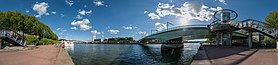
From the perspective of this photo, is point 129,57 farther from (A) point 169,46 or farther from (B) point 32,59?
(A) point 169,46

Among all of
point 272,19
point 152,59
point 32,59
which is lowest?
point 152,59

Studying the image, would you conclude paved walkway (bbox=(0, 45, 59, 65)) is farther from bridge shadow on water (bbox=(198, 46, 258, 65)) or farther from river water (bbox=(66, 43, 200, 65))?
bridge shadow on water (bbox=(198, 46, 258, 65))

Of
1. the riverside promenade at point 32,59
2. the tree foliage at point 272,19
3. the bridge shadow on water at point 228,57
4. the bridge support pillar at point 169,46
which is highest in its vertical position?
the tree foliage at point 272,19

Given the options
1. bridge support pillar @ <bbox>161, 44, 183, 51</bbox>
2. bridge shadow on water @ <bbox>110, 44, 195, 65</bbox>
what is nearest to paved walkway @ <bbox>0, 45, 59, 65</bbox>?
bridge shadow on water @ <bbox>110, 44, 195, 65</bbox>

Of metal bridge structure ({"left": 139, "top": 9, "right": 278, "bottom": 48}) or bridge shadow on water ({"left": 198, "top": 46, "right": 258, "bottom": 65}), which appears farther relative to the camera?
metal bridge structure ({"left": 139, "top": 9, "right": 278, "bottom": 48})

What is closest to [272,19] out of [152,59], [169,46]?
[169,46]

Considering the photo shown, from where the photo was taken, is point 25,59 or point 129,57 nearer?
point 25,59

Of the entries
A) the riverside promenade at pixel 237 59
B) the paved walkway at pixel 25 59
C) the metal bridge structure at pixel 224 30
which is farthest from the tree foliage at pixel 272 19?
the paved walkway at pixel 25 59

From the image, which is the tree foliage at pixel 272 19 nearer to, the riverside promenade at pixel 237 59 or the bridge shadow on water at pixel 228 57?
the bridge shadow on water at pixel 228 57

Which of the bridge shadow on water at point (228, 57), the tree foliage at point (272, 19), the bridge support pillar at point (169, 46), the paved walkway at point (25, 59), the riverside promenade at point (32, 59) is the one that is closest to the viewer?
the paved walkway at point (25, 59)

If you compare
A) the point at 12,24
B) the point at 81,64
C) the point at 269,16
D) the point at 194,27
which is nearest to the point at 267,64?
the point at 81,64

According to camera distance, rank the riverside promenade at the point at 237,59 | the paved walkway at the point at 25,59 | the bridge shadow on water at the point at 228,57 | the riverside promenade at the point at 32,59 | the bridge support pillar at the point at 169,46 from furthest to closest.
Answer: the bridge support pillar at the point at 169,46 < the bridge shadow on water at the point at 228,57 < the riverside promenade at the point at 237,59 < the riverside promenade at the point at 32,59 < the paved walkway at the point at 25,59

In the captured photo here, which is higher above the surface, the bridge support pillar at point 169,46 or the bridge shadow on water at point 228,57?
the bridge shadow on water at point 228,57

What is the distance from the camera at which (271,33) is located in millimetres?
32188
